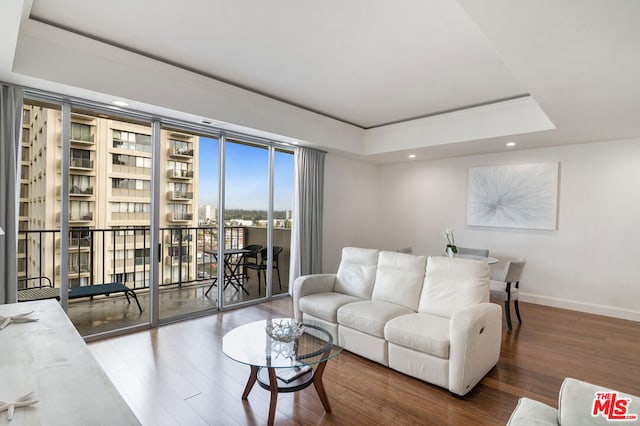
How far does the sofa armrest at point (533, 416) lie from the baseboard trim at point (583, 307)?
14.0 ft

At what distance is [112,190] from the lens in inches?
167

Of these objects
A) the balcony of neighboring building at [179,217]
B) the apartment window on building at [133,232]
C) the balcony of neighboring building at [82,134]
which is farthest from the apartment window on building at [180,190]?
the balcony of neighboring building at [82,134]

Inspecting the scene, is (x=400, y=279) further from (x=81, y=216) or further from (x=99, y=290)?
(x=81, y=216)

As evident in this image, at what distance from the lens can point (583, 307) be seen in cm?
478

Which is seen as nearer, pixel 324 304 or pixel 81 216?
pixel 324 304

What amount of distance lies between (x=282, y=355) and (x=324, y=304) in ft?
4.15

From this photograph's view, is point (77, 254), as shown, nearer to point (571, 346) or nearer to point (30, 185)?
point (30, 185)

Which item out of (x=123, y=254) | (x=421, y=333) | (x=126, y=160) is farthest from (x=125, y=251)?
(x=421, y=333)

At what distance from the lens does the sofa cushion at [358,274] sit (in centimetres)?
381

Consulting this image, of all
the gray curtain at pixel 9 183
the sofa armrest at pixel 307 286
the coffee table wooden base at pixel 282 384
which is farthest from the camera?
the sofa armrest at pixel 307 286

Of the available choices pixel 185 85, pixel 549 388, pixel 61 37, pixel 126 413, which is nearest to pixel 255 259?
pixel 185 85

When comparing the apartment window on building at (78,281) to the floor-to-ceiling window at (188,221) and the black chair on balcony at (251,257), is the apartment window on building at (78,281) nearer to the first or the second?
the floor-to-ceiling window at (188,221)

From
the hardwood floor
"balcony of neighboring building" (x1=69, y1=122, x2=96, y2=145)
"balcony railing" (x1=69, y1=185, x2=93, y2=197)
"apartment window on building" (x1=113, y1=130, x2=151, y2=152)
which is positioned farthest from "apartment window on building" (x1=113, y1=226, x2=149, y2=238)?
the hardwood floor

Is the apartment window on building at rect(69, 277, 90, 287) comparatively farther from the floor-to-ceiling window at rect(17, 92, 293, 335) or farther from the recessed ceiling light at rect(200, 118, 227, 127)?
the recessed ceiling light at rect(200, 118, 227, 127)
